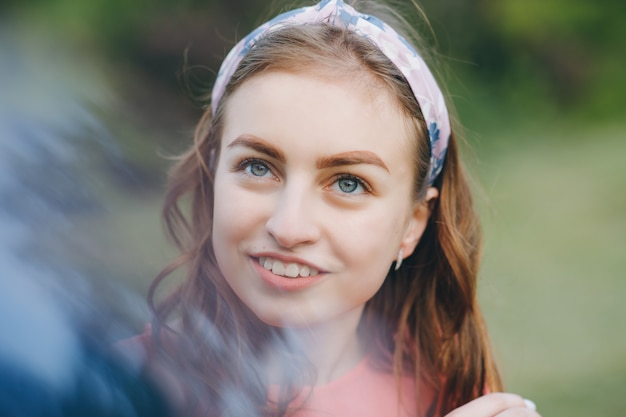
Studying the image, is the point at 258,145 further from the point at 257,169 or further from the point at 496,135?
the point at 496,135

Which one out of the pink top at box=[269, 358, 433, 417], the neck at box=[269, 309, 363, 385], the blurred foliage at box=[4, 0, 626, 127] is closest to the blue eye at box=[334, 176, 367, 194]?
the neck at box=[269, 309, 363, 385]

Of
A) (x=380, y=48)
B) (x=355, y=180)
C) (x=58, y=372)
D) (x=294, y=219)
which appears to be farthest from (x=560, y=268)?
(x=58, y=372)

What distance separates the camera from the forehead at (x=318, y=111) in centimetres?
121

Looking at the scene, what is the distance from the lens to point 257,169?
125 centimetres

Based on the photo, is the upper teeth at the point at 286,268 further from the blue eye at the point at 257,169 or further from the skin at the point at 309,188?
the blue eye at the point at 257,169

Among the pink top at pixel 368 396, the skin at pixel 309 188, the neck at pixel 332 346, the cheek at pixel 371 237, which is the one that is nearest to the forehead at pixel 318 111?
the skin at pixel 309 188

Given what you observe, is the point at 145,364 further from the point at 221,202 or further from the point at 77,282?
the point at 221,202

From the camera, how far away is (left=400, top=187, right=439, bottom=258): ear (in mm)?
1504

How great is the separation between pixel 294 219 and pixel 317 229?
51 millimetres

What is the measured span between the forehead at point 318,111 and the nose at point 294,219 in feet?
0.27

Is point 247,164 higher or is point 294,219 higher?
point 247,164

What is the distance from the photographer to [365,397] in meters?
1.49

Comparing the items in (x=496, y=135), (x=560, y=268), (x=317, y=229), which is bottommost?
(x=317, y=229)

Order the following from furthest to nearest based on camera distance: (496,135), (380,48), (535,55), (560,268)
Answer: (535,55) < (496,135) < (560,268) < (380,48)
